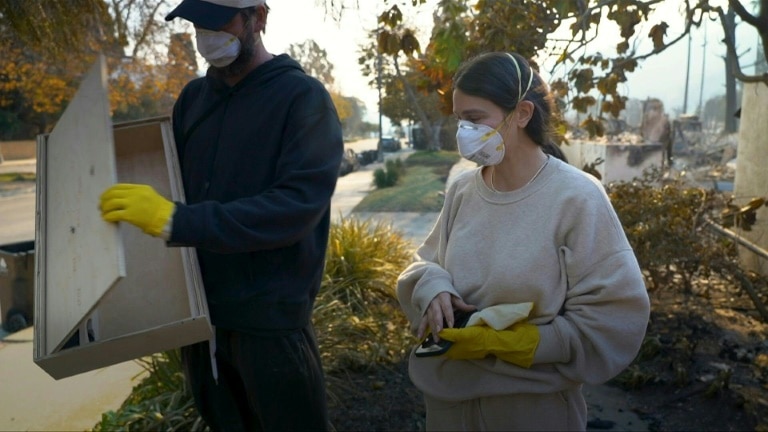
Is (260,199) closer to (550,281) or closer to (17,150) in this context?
(550,281)

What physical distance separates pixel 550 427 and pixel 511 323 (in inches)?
12.9

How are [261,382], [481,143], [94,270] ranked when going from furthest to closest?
[261,382] < [481,143] < [94,270]

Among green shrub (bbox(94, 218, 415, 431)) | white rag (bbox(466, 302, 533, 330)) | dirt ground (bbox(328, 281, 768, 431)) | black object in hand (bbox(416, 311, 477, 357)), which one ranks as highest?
white rag (bbox(466, 302, 533, 330))

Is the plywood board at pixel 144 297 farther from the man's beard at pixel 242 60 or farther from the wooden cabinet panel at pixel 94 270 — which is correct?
the man's beard at pixel 242 60

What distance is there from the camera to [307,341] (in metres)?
2.26

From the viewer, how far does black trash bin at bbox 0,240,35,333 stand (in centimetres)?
582

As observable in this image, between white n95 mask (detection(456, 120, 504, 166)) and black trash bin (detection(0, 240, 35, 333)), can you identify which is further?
black trash bin (detection(0, 240, 35, 333))

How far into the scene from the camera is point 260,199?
1897mm

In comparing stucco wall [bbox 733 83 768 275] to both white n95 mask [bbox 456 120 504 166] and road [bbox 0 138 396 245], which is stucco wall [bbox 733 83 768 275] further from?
road [bbox 0 138 396 245]

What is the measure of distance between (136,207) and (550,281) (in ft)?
3.52

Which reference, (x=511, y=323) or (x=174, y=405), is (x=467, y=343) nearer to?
(x=511, y=323)

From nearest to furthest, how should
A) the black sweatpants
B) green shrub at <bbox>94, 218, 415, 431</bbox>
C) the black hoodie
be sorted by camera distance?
1. the black hoodie
2. the black sweatpants
3. green shrub at <bbox>94, 218, 415, 431</bbox>

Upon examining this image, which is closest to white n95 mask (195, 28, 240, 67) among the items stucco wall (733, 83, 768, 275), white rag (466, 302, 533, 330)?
white rag (466, 302, 533, 330)

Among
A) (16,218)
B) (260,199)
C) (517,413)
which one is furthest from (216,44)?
(16,218)
